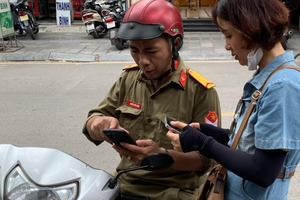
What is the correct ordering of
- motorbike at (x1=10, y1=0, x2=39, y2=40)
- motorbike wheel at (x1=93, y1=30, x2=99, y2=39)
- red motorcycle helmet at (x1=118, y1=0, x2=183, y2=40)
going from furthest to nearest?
motorbike wheel at (x1=93, y1=30, x2=99, y2=39), motorbike at (x1=10, y1=0, x2=39, y2=40), red motorcycle helmet at (x1=118, y1=0, x2=183, y2=40)

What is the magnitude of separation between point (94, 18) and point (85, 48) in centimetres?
139

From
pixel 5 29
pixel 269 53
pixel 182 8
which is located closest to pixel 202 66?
pixel 5 29

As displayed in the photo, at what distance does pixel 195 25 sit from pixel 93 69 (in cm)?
625

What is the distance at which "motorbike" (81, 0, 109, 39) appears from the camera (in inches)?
400

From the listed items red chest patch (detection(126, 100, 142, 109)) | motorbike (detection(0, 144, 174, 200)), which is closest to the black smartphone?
motorbike (detection(0, 144, 174, 200))

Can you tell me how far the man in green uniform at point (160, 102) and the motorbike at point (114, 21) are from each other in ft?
24.2

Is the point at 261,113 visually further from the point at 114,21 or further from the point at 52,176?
the point at 114,21

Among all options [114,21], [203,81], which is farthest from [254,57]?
[114,21]

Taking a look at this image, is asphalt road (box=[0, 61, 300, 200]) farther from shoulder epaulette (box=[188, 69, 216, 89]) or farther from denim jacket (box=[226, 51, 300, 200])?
denim jacket (box=[226, 51, 300, 200])

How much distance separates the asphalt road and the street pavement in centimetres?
45

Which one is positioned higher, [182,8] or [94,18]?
[94,18]

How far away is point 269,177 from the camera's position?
3.64 ft

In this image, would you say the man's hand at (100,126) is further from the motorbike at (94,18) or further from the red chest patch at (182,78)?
the motorbike at (94,18)

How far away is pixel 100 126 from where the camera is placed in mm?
1580
